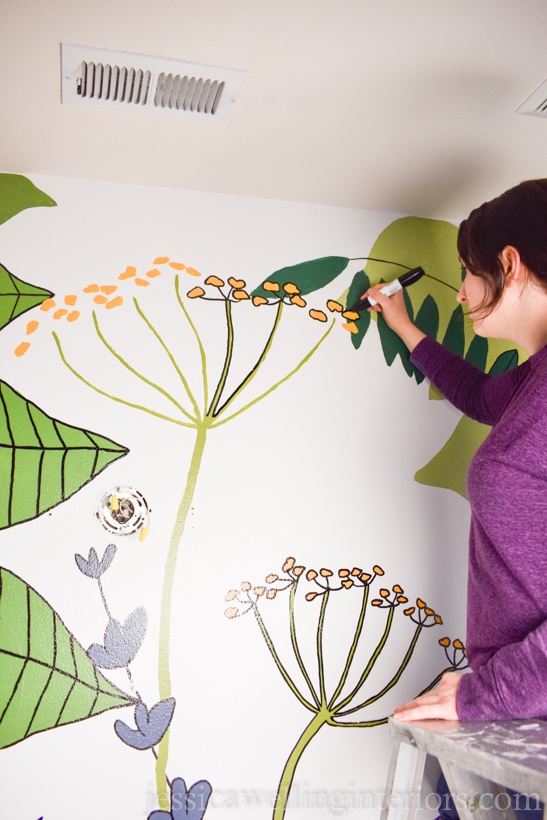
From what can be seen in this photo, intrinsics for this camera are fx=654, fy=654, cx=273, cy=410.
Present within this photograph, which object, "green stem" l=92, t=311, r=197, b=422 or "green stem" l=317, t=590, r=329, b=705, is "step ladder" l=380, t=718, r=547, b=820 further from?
"green stem" l=92, t=311, r=197, b=422

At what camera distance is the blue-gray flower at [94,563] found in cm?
125

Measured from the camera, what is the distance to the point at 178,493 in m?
1.31

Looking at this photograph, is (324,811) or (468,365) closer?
(324,811)

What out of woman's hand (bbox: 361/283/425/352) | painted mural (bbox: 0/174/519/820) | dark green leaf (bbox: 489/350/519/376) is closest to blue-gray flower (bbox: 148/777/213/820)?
painted mural (bbox: 0/174/519/820)

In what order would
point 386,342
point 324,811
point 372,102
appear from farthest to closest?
1. point 386,342
2. point 324,811
3. point 372,102

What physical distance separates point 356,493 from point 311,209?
Answer: 666 mm

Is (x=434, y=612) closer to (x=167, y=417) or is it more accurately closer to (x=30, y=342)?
(x=167, y=417)

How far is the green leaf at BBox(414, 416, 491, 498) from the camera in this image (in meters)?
1.47

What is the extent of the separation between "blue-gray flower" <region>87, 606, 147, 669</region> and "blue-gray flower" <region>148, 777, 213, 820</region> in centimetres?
24

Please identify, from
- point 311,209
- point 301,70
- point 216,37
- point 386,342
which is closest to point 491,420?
Answer: point 386,342

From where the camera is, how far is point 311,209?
60.2 inches

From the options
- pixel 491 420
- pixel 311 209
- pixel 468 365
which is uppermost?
→ pixel 311 209

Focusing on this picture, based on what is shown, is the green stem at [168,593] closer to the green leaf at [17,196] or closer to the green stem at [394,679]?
the green stem at [394,679]

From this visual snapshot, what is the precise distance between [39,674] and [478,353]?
1.17 m
